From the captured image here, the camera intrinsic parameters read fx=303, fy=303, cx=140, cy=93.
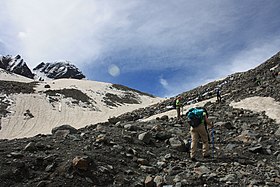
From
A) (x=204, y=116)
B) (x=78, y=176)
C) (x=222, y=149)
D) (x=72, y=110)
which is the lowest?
(x=78, y=176)

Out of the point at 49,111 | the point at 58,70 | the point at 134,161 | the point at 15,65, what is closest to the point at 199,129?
the point at 134,161

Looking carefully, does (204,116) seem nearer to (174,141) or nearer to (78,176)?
(174,141)

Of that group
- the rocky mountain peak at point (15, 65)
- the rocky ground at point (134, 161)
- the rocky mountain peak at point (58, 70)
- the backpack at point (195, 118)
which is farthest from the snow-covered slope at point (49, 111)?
the rocky mountain peak at point (58, 70)

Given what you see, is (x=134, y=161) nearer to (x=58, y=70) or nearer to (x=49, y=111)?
(x=49, y=111)

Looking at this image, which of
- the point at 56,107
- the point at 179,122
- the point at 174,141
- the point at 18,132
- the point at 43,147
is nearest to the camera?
the point at 43,147

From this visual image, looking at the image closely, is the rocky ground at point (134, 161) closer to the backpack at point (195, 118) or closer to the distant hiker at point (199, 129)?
the distant hiker at point (199, 129)

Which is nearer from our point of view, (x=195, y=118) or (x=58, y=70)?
(x=195, y=118)

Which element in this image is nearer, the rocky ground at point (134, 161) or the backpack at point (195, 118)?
the rocky ground at point (134, 161)

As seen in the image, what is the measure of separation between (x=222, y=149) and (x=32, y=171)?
7171mm

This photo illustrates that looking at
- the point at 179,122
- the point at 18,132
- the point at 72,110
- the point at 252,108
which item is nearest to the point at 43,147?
the point at 179,122

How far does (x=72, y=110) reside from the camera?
154ft

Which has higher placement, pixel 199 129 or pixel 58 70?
pixel 58 70

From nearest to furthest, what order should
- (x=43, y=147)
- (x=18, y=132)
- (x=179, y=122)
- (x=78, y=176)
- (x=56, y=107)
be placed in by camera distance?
(x=78, y=176), (x=43, y=147), (x=179, y=122), (x=18, y=132), (x=56, y=107)

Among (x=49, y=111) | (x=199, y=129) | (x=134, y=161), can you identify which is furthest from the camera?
(x=49, y=111)
